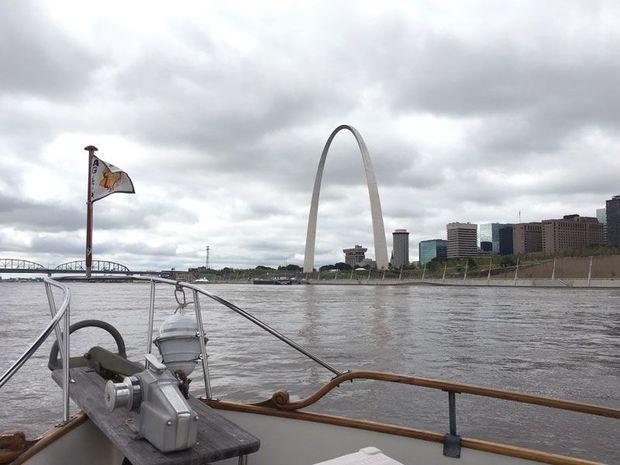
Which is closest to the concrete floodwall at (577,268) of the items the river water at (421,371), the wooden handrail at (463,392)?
the river water at (421,371)

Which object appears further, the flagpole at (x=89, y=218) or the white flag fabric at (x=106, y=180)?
the white flag fabric at (x=106, y=180)

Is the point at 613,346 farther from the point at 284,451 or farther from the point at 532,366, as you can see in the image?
the point at 284,451

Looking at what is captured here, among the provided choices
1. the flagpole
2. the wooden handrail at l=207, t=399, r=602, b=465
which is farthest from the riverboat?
the wooden handrail at l=207, t=399, r=602, b=465

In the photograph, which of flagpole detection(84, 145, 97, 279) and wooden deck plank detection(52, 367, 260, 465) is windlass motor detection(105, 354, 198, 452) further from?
flagpole detection(84, 145, 97, 279)

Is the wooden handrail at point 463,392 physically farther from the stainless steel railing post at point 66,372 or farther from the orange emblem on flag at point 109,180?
the orange emblem on flag at point 109,180

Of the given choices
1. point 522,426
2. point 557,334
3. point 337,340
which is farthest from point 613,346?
point 522,426

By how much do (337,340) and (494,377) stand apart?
6.94 meters

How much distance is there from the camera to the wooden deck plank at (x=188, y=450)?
8.75ft

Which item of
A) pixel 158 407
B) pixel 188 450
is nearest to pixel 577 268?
pixel 188 450

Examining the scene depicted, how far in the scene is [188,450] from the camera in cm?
275

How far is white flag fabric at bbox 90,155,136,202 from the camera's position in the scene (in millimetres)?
8586

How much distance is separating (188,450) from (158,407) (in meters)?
0.28

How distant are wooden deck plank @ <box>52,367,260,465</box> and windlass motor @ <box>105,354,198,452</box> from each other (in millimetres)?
54

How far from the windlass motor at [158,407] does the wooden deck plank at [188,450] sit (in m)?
0.05
